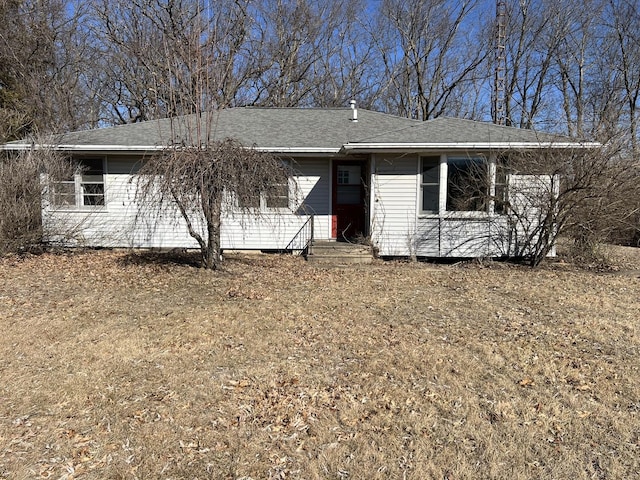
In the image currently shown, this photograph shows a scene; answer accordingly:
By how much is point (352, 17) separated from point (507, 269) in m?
23.4

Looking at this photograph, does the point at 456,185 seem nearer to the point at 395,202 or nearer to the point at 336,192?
the point at 395,202

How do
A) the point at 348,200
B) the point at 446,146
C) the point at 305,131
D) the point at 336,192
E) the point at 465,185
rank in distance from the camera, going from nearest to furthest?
the point at 446,146
the point at 465,185
the point at 336,192
the point at 348,200
the point at 305,131

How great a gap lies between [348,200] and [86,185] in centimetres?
722

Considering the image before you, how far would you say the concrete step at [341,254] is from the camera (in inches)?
394

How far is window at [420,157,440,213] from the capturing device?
1023cm

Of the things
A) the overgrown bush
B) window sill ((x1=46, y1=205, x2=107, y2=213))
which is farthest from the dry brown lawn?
window sill ((x1=46, y1=205, x2=107, y2=213))

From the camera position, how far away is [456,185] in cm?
1009

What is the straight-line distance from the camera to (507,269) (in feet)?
31.1

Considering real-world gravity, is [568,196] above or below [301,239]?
above

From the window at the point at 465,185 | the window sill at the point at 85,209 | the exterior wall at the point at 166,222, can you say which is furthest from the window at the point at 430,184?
the window sill at the point at 85,209

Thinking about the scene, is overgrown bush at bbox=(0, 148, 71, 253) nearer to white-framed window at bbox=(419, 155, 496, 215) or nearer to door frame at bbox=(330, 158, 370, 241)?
door frame at bbox=(330, 158, 370, 241)

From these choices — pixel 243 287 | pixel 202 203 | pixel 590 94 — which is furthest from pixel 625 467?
pixel 590 94

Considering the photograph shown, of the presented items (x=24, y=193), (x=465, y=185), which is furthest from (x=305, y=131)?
(x=24, y=193)

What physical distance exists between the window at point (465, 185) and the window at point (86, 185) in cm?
923
